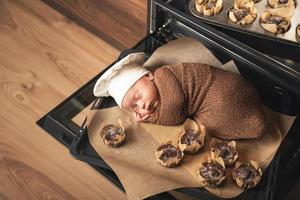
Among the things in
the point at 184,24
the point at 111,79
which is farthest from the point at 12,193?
the point at 184,24

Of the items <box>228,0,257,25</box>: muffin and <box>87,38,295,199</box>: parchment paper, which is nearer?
<box>87,38,295,199</box>: parchment paper

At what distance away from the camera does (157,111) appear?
0.73 metres

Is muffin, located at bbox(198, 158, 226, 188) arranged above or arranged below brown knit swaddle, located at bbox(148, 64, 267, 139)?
below

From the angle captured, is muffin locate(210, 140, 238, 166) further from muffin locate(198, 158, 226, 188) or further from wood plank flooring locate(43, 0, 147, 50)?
wood plank flooring locate(43, 0, 147, 50)

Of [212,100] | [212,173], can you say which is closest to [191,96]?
[212,100]

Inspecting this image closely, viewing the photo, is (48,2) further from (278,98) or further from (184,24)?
(278,98)

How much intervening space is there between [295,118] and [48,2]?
907 millimetres

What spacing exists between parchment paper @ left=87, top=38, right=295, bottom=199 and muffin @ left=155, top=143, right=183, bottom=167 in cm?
1

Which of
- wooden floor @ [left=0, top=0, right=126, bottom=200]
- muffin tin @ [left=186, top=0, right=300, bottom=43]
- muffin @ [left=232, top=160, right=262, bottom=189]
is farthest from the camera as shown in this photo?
wooden floor @ [left=0, top=0, right=126, bottom=200]

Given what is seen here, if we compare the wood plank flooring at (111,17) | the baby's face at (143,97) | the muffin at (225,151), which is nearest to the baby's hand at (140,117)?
the baby's face at (143,97)

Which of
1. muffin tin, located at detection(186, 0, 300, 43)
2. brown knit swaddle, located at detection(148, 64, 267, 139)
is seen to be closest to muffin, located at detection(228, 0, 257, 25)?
muffin tin, located at detection(186, 0, 300, 43)

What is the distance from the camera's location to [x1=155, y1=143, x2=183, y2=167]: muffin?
2.25ft

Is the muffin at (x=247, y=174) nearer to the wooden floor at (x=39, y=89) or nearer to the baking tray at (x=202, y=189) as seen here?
the baking tray at (x=202, y=189)

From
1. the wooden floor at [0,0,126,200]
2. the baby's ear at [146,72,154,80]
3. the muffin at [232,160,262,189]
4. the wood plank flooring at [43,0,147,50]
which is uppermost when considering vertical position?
the baby's ear at [146,72,154,80]
